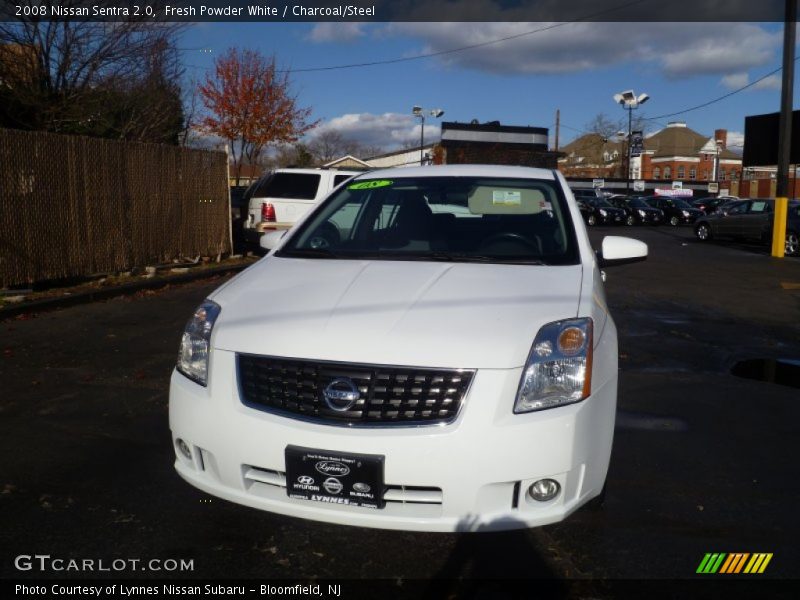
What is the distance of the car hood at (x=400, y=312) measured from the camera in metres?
2.72

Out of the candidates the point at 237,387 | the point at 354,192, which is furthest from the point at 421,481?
the point at 354,192

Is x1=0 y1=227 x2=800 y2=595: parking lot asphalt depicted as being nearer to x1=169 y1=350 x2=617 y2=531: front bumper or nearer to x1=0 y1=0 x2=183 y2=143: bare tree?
Result: x1=169 y1=350 x2=617 y2=531: front bumper

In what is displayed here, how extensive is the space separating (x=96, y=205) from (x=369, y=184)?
716cm

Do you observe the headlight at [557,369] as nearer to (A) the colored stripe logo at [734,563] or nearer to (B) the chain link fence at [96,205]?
(A) the colored stripe logo at [734,563]

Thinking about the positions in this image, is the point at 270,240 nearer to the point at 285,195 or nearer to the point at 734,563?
the point at 734,563

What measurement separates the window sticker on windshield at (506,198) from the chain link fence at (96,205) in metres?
7.07

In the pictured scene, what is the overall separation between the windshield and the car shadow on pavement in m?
1.37

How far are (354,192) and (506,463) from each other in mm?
2581

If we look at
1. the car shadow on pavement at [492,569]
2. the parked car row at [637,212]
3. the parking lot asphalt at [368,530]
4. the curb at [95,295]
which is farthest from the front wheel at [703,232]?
the car shadow on pavement at [492,569]

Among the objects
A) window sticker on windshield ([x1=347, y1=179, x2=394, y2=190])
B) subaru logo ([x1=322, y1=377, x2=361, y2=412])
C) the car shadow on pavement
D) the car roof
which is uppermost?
the car roof

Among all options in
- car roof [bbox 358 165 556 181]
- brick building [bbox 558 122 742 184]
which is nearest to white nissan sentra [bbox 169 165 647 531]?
car roof [bbox 358 165 556 181]

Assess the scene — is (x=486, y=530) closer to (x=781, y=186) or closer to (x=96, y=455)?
(x=96, y=455)

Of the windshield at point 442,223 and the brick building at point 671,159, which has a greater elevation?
the brick building at point 671,159

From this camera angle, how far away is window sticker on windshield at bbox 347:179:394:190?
4.75 metres
